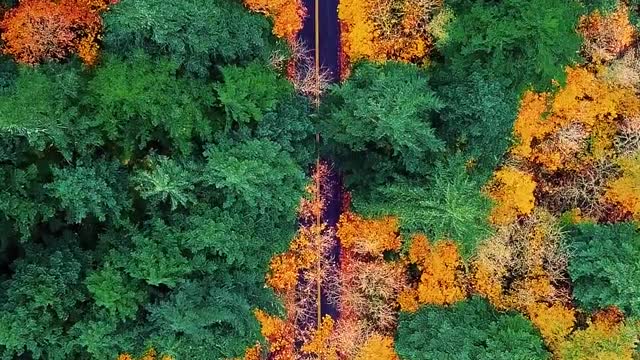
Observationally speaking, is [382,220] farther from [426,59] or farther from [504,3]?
[504,3]

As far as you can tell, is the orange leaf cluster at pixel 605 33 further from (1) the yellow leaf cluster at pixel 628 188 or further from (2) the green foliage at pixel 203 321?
(2) the green foliage at pixel 203 321

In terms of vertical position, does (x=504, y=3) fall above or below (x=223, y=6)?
above

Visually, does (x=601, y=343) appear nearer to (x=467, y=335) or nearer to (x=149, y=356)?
(x=467, y=335)

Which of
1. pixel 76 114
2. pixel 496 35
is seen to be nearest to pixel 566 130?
pixel 496 35

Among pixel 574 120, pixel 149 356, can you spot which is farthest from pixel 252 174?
pixel 574 120

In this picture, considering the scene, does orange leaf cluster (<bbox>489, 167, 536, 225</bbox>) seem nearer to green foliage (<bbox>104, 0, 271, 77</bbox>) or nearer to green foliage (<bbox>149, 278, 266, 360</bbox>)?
green foliage (<bbox>149, 278, 266, 360</bbox>)

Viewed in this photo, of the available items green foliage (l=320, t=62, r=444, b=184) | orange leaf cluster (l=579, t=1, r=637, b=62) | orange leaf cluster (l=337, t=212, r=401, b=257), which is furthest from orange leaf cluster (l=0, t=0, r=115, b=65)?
orange leaf cluster (l=579, t=1, r=637, b=62)
